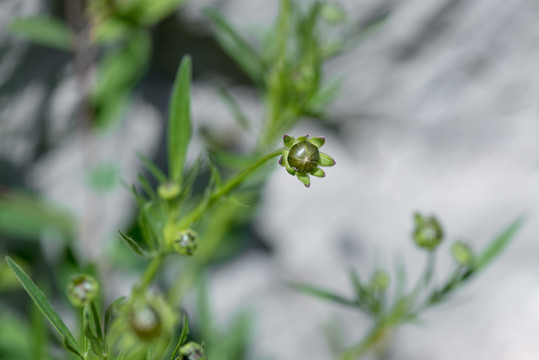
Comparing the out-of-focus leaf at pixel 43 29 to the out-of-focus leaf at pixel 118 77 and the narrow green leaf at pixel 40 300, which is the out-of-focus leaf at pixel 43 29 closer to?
the out-of-focus leaf at pixel 118 77

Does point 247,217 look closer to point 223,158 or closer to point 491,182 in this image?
point 223,158

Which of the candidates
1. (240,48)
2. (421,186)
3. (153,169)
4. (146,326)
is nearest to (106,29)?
(240,48)

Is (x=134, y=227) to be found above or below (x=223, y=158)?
below

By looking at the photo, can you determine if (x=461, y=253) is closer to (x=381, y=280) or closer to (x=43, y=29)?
(x=381, y=280)

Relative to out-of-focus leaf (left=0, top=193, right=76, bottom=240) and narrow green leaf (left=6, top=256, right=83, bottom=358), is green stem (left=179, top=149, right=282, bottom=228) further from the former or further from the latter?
out-of-focus leaf (left=0, top=193, right=76, bottom=240)

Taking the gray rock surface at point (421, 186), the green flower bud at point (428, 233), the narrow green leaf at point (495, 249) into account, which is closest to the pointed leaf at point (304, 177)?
the green flower bud at point (428, 233)

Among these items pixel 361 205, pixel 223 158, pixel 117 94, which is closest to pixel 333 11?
pixel 223 158
